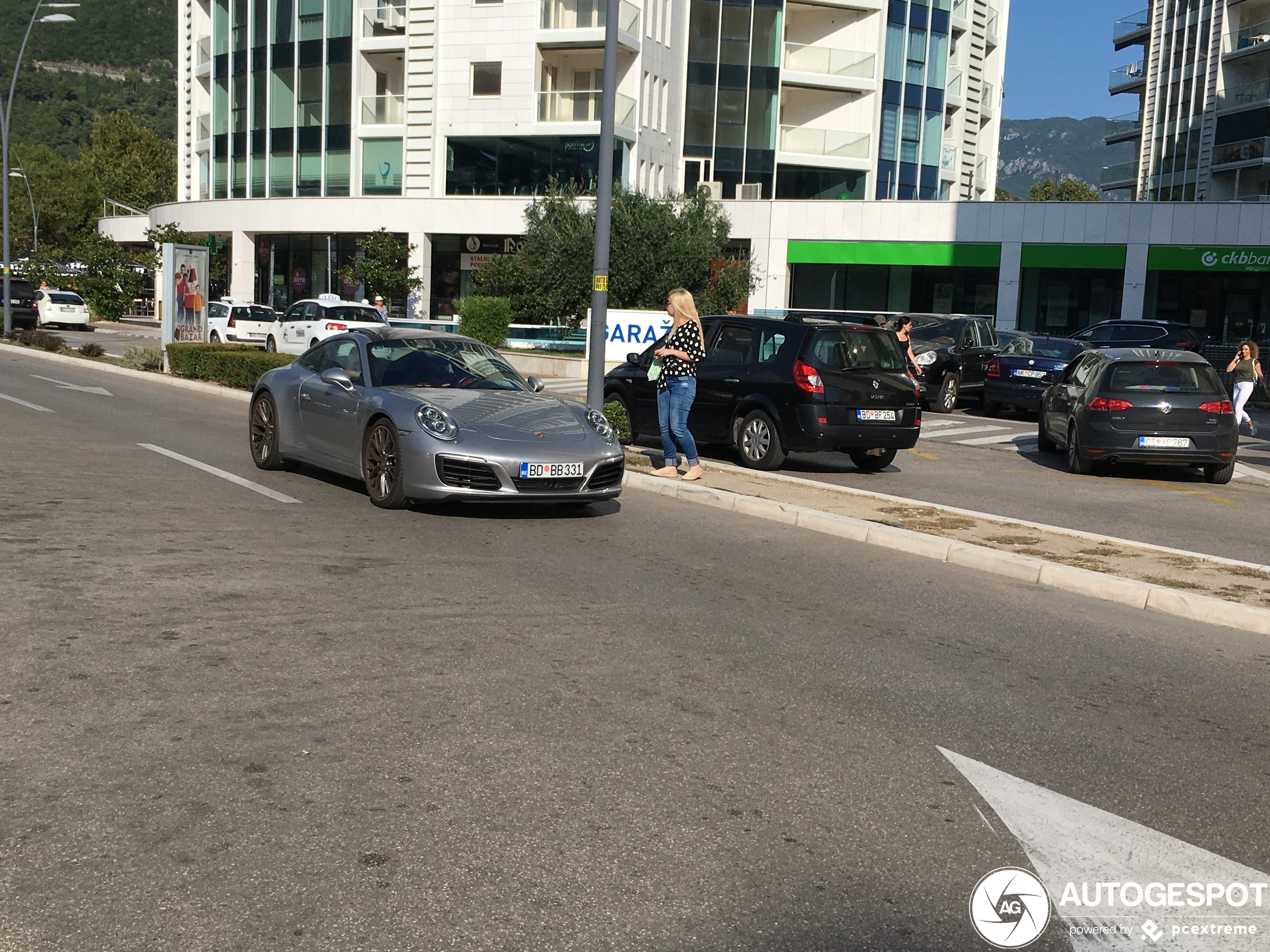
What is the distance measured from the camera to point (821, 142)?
52.7m

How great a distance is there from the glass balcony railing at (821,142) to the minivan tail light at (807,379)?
3990cm

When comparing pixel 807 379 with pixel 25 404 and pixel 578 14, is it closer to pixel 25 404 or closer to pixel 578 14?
pixel 25 404

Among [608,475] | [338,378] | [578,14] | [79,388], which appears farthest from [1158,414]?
[578,14]

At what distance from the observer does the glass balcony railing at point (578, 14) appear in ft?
150

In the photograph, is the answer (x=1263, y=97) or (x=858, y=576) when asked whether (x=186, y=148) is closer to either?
(x=1263, y=97)

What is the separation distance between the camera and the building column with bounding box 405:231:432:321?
48781 millimetres

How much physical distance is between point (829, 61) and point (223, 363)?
36167 mm

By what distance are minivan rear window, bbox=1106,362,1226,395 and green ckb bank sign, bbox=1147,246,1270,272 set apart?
27.3m

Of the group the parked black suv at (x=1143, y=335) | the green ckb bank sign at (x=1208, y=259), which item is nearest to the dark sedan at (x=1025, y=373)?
the parked black suv at (x=1143, y=335)

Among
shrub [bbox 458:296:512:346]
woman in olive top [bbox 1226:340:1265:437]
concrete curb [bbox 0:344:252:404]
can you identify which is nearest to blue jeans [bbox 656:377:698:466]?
concrete curb [bbox 0:344:252:404]

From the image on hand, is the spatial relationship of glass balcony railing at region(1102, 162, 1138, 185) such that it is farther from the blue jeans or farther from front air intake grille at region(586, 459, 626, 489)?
front air intake grille at region(586, 459, 626, 489)

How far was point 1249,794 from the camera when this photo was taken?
4.80 metres

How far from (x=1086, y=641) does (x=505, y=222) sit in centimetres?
4174

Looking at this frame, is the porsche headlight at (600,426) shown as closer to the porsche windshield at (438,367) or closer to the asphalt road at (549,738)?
the porsche windshield at (438,367)
